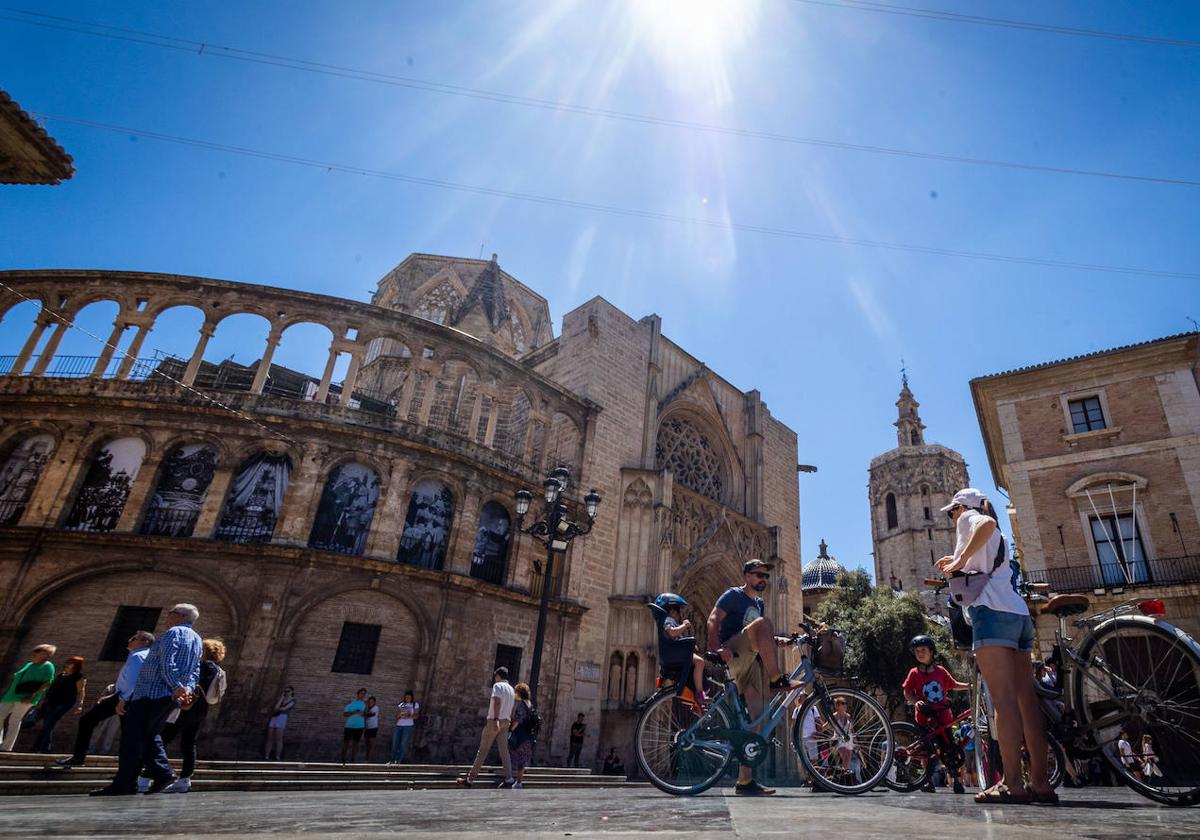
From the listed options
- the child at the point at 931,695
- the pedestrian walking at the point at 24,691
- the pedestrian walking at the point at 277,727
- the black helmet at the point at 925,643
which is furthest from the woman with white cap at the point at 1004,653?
the pedestrian walking at the point at 277,727

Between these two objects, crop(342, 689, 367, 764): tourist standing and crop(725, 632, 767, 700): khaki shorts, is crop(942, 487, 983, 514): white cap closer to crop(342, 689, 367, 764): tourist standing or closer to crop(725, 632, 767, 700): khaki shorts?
crop(725, 632, 767, 700): khaki shorts

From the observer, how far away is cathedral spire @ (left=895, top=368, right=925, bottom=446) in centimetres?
5516

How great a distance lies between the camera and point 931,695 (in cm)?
562

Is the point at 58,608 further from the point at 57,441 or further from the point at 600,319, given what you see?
the point at 600,319

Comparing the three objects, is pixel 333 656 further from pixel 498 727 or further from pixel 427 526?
pixel 498 727

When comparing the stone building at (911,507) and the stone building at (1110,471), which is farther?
the stone building at (911,507)

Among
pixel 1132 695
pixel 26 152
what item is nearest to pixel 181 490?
pixel 26 152

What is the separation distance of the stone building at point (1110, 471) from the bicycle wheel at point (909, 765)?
40.9 feet

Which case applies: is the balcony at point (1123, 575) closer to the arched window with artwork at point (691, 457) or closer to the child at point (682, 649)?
the arched window with artwork at point (691, 457)

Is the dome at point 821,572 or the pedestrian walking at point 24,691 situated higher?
the dome at point 821,572

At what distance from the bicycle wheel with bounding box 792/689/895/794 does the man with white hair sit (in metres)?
4.49

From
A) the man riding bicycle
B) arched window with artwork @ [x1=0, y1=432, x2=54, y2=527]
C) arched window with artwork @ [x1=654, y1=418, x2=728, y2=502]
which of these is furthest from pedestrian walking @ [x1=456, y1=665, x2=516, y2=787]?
arched window with artwork @ [x1=654, y1=418, x2=728, y2=502]

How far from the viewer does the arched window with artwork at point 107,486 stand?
1271 centimetres

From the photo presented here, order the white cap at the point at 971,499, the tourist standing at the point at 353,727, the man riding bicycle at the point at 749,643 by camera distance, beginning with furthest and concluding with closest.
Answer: the tourist standing at the point at 353,727 → the man riding bicycle at the point at 749,643 → the white cap at the point at 971,499
